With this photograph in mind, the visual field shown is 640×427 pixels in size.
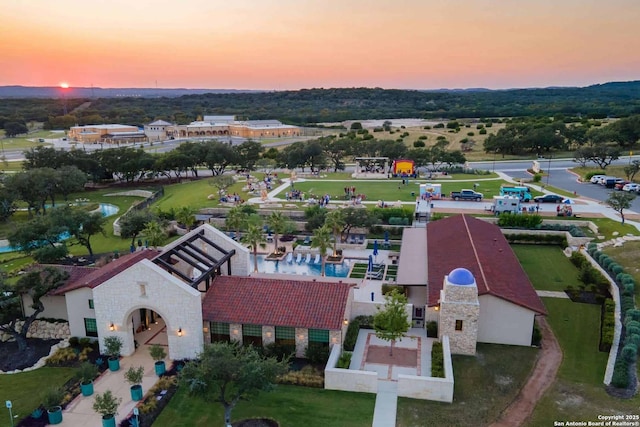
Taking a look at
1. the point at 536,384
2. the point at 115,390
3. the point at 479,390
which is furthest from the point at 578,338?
the point at 115,390

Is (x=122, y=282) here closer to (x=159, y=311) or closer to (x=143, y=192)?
(x=159, y=311)

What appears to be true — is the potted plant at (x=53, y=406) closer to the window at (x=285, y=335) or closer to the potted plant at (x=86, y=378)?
the potted plant at (x=86, y=378)

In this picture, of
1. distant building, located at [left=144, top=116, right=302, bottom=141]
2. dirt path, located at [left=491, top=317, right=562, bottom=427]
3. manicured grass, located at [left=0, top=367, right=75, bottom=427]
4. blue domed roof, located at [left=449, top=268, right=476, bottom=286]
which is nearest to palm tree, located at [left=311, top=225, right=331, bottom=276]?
blue domed roof, located at [left=449, top=268, right=476, bottom=286]

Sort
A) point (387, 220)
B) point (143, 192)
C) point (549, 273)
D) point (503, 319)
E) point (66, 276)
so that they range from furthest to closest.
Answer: point (143, 192) → point (387, 220) → point (549, 273) → point (66, 276) → point (503, 319)

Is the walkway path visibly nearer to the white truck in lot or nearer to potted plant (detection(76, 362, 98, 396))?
potted plant (detection(76, 362, 98, 396))

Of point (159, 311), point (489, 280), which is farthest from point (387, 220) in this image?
point (159, 311)

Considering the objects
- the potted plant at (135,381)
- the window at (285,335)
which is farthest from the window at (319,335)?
the potted plant at (135,381)
